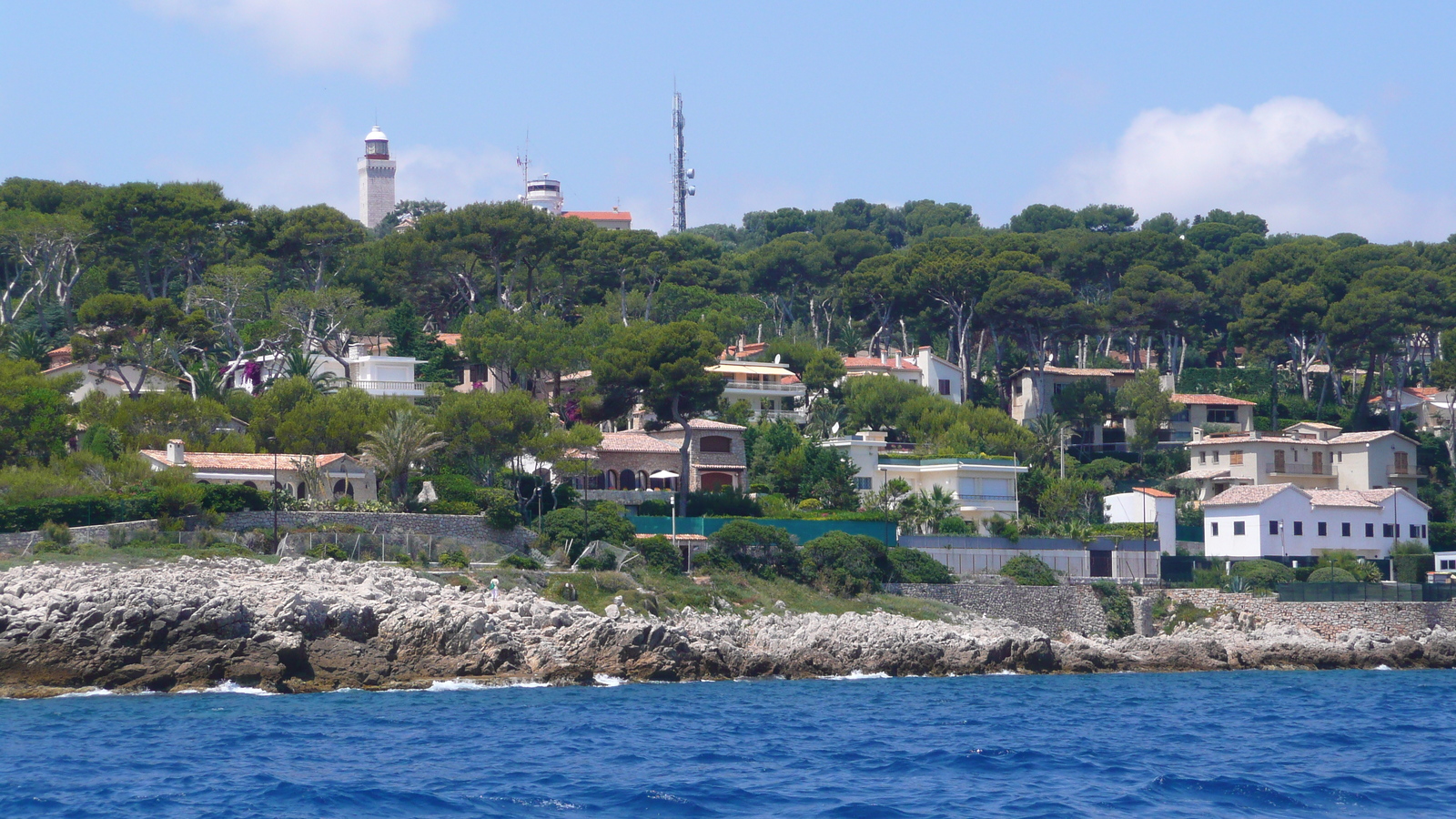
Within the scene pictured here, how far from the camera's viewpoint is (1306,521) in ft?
189

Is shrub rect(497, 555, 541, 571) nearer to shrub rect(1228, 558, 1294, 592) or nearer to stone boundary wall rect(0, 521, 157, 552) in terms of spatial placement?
stone boundary wall rect(0, 521, 157, 552)

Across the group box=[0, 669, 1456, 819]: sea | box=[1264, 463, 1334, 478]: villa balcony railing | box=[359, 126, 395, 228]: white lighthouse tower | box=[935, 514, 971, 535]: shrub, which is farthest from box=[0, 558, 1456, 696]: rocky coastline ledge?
box=[359, 126, 395, 228]: white lighthouse tower

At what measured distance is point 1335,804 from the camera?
22781 mm

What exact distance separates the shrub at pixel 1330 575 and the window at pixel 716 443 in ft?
65.5

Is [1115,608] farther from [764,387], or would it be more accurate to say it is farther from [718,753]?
[718,753]

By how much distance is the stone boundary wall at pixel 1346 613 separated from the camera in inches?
1918

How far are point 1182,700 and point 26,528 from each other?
27.4 metres

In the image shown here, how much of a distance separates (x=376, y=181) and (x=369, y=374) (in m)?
94.5

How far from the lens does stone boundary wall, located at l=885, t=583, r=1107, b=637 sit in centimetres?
4788

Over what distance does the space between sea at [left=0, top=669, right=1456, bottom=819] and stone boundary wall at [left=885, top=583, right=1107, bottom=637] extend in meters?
10.1

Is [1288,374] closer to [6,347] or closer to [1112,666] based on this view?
[1112,666]

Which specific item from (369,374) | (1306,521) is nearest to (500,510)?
(369,374)

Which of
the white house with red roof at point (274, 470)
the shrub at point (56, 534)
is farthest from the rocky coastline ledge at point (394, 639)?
the white house with red roof at point (274, 470)

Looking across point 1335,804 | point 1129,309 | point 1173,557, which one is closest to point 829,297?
point 1129,309
